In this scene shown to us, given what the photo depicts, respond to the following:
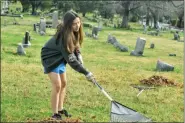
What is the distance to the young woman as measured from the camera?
20.9 ft

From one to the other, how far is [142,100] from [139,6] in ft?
135

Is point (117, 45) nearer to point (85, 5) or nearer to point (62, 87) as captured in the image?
point (62, 87)

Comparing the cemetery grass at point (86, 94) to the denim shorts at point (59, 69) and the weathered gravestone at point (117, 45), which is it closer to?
the denim shorts at point (59, 69)

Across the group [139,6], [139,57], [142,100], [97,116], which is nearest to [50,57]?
[97,116]

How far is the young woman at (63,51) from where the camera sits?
6.36 m

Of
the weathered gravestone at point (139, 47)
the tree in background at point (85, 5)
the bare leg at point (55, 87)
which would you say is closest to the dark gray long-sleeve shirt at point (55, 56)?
the bare leg at point (55, 87)

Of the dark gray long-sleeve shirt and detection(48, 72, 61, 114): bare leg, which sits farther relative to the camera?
detection(48, 72, 61, 114): bare leg

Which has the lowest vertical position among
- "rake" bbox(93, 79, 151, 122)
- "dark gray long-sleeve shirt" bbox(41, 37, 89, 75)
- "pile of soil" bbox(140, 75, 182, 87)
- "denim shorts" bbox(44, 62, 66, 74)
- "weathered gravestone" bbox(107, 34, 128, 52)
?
"pile of soil" bbox(140, 75, 182, 87)

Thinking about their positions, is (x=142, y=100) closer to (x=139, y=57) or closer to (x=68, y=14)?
(x=68, y=14)

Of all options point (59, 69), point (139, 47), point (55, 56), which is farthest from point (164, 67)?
point (55, 56)

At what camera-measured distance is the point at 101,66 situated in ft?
51.6

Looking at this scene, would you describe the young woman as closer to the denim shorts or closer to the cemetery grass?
the denim shorts

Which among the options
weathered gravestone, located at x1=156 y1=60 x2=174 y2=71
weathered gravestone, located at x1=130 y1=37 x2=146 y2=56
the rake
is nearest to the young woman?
the rake

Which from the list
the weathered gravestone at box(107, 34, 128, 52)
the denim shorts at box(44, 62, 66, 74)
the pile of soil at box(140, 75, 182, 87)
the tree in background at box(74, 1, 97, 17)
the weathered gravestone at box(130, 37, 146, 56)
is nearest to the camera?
the denim shorts at box(44, 62, 66, 74)
